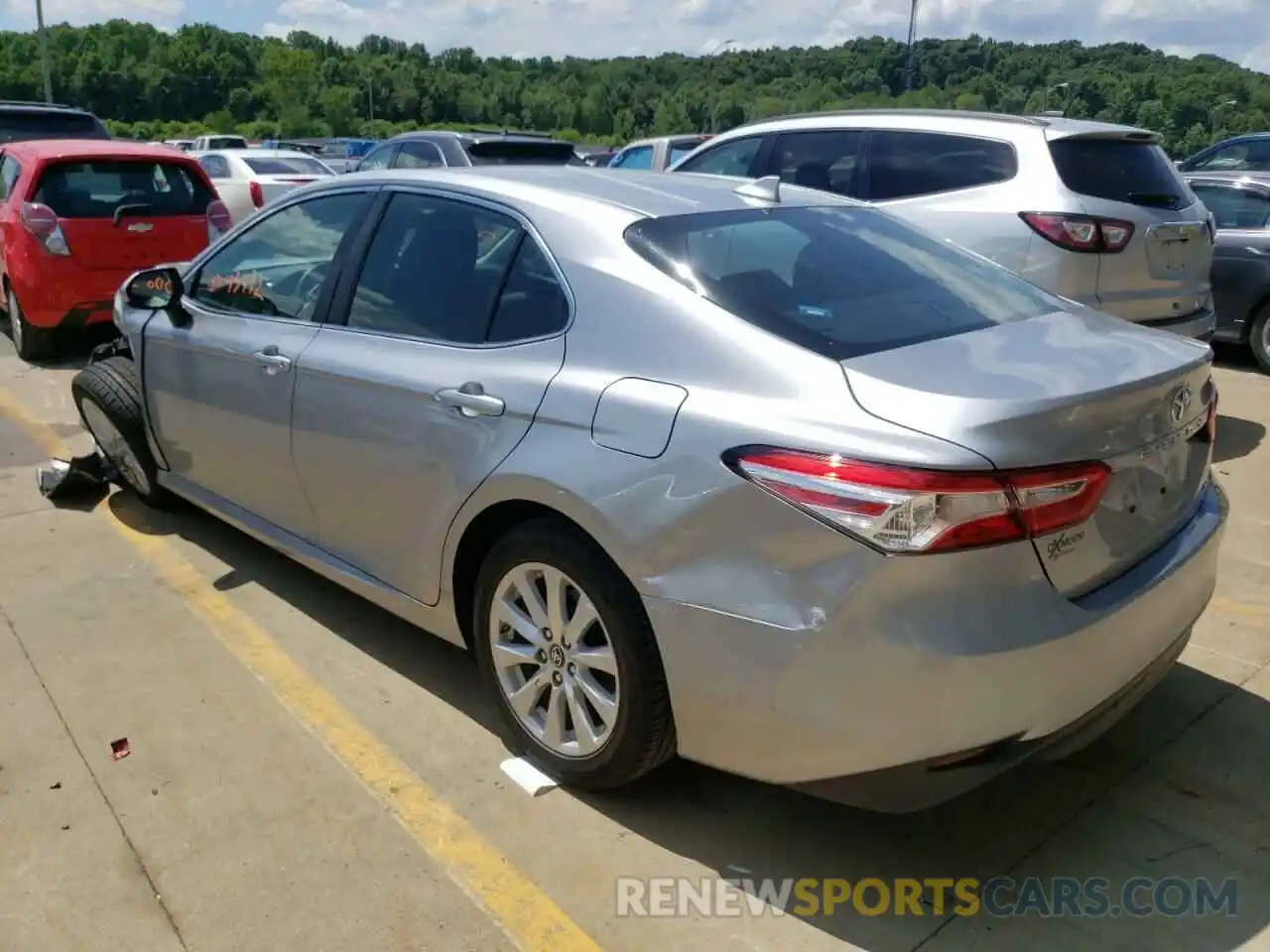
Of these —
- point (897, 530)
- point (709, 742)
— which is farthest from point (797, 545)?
point (709, 742)

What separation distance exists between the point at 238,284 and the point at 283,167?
39.3 ft

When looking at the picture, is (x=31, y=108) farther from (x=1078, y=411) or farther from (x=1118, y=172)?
(x=1078, y=411)

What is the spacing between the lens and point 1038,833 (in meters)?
2.76

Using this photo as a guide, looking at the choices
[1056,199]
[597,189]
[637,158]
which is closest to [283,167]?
[637,158]

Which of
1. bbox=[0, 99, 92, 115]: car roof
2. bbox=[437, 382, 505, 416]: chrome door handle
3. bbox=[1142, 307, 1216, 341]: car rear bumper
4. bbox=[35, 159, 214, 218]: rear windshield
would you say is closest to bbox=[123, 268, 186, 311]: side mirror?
bbox=[437, 382, 505, 416]: chrome door handle

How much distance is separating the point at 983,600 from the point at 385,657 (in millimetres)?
2229

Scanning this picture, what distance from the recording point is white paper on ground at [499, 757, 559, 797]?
298 cm

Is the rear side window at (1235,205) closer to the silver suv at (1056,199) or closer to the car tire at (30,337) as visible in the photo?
the silver suv at (1056,199)

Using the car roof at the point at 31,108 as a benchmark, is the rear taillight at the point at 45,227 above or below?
below

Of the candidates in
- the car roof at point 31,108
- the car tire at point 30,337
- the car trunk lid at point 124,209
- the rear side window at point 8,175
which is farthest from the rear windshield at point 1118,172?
the car roof at point 31,108

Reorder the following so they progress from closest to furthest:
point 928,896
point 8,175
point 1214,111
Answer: point 928,896
point 8,175
point 1214,111

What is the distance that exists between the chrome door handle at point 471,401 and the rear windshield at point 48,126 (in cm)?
1054

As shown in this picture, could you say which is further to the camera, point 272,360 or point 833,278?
point 272,360

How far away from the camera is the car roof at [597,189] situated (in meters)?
3.04
